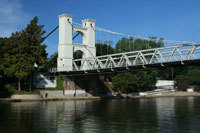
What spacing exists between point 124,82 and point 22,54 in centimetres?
2757

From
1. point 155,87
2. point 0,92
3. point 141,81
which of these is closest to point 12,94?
point 0,92

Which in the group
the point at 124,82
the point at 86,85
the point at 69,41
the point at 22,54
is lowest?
the point at 86,85

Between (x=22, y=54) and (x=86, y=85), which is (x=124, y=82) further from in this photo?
(x=22, y=54)

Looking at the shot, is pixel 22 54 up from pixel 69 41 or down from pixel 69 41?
down

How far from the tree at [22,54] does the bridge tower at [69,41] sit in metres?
4.64

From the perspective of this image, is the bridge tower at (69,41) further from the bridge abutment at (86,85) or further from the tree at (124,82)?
the tree at (124,82)

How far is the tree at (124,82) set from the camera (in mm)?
71931

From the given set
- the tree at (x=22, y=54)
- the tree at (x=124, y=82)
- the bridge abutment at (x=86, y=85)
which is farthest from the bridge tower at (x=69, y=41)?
the tree at (x=124, y=82)

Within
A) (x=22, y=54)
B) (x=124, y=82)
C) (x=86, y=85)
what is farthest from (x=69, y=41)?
(x=124, y=82)

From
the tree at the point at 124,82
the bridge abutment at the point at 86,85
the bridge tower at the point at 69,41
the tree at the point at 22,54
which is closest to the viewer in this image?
the tree at the point at 22,54

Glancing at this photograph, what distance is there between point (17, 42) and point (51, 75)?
11924 millimetres

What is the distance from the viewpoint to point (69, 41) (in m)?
63.4

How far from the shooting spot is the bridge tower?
62.1 metres

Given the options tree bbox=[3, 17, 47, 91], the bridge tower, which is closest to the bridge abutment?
the bridge tower
